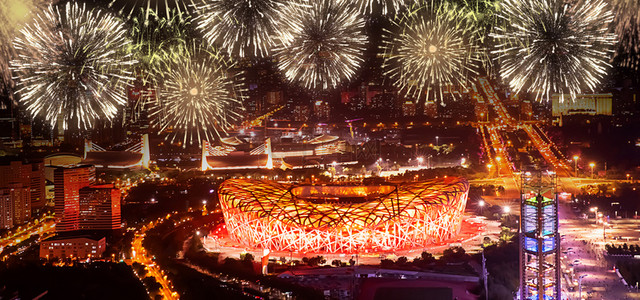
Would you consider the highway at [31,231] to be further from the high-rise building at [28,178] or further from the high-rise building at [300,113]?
the high-rise building at [300,113]

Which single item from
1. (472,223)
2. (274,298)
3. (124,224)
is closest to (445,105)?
(472,223)

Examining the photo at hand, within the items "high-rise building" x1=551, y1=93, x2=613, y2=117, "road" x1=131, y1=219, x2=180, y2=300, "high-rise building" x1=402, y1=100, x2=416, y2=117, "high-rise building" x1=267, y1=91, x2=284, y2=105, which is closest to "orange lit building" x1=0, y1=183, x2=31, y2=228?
"road" x1=131, y1=219, x2=180, y2=300

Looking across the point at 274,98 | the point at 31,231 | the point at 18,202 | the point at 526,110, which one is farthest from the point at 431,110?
the point at 31,231

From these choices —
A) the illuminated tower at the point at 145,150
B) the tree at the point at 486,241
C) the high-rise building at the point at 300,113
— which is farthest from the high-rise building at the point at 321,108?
the tree at the point at 486,241

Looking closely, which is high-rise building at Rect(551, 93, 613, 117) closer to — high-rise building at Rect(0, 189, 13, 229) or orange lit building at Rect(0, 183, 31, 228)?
orange lit building at Rect(0, 183, 31, 228)

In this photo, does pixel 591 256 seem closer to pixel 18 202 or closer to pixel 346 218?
pixel 346 218

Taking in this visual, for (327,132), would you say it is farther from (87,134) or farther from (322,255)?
(322,255)
